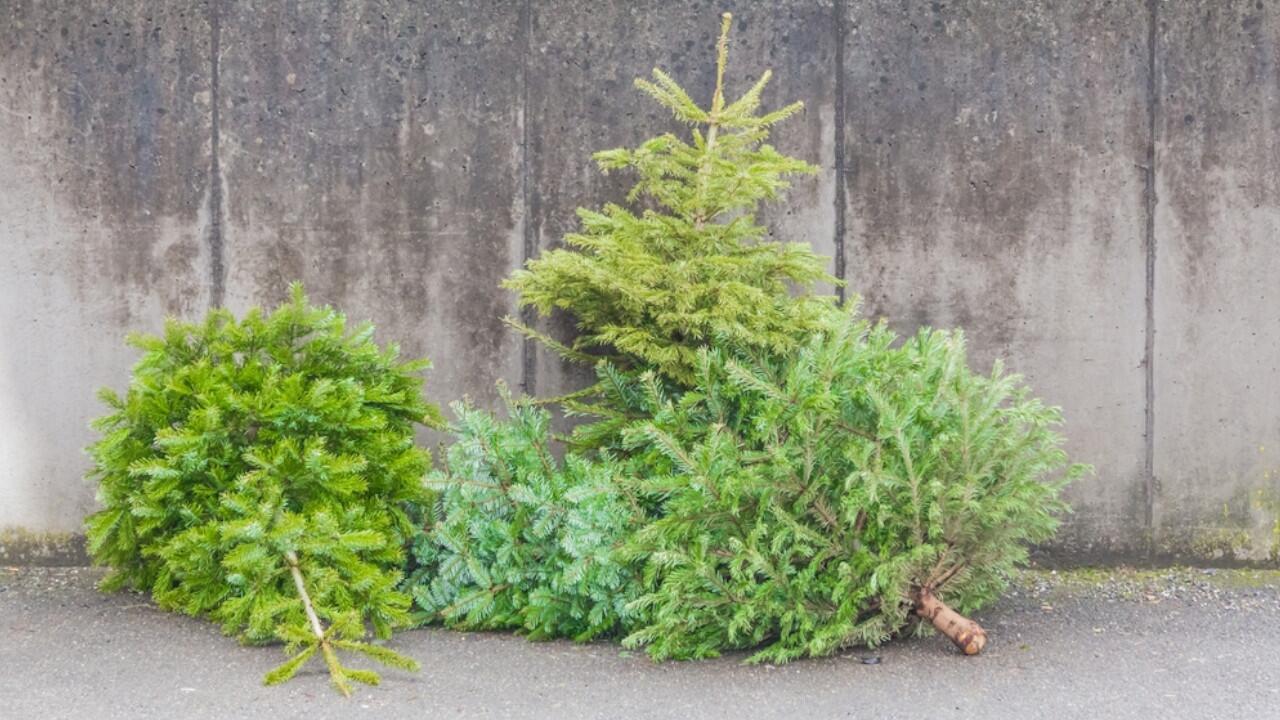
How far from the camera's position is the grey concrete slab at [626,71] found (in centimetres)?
555

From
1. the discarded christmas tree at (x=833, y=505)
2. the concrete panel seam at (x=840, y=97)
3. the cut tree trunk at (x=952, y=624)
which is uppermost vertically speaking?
the concrete panel seam at (x=840, y=97)

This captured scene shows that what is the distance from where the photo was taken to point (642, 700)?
3965 mm

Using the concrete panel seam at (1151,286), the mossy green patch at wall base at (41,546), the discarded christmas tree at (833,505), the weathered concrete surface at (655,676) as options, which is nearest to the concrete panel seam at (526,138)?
the discarded christmas tree at (833,505)

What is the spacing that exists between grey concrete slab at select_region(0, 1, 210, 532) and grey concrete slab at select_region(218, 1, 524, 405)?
7.6 inches

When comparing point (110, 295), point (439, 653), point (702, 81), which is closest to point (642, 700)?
point (439, 653)

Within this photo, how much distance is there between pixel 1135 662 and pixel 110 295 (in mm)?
4654

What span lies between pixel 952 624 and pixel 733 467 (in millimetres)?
991

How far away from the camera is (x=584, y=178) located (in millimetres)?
5551

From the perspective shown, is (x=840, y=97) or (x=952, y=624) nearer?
(x=952, y=624)

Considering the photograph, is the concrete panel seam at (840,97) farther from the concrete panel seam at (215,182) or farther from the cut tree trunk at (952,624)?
the concrete panel seam at (215,182)

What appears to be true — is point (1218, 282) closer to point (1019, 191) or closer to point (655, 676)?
point (1019, 191)

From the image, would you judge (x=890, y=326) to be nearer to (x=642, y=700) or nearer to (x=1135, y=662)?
(x=1135, y=662)

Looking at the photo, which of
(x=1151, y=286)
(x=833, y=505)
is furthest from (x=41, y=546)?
(x=1151, y=286)

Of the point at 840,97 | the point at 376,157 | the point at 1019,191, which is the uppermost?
the point at 840,97
